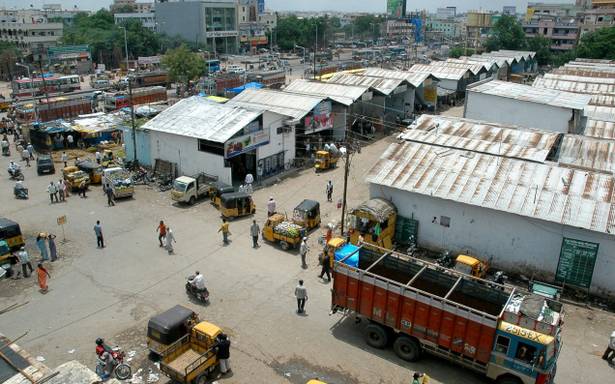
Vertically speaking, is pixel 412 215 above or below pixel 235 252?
above

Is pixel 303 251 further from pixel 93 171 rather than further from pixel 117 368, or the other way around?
pixel 93 171

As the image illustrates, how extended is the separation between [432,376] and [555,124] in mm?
28204

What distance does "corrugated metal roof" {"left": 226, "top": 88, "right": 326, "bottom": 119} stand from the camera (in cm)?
3684

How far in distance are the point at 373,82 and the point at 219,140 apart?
22.4 meters

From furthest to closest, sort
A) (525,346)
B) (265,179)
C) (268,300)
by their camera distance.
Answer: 1. (265,179)
2. (268,300)
3. (525,346)

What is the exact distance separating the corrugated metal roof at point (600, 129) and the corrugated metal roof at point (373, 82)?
17435 mm

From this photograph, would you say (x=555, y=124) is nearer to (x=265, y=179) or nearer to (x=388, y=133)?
(x=388, y=133)

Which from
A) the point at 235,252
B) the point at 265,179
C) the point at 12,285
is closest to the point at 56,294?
the point at 12,285

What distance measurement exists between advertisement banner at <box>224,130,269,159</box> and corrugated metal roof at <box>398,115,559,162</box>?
30.3 feet

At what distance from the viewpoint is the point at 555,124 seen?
36.3m

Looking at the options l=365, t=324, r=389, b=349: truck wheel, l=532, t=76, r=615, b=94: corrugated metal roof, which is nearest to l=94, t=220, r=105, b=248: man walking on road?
l=365, t=324, r=389, b=349: truck wheel

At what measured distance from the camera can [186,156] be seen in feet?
104

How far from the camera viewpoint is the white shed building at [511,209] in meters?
19.3

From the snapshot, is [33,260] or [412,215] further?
[412,215]
